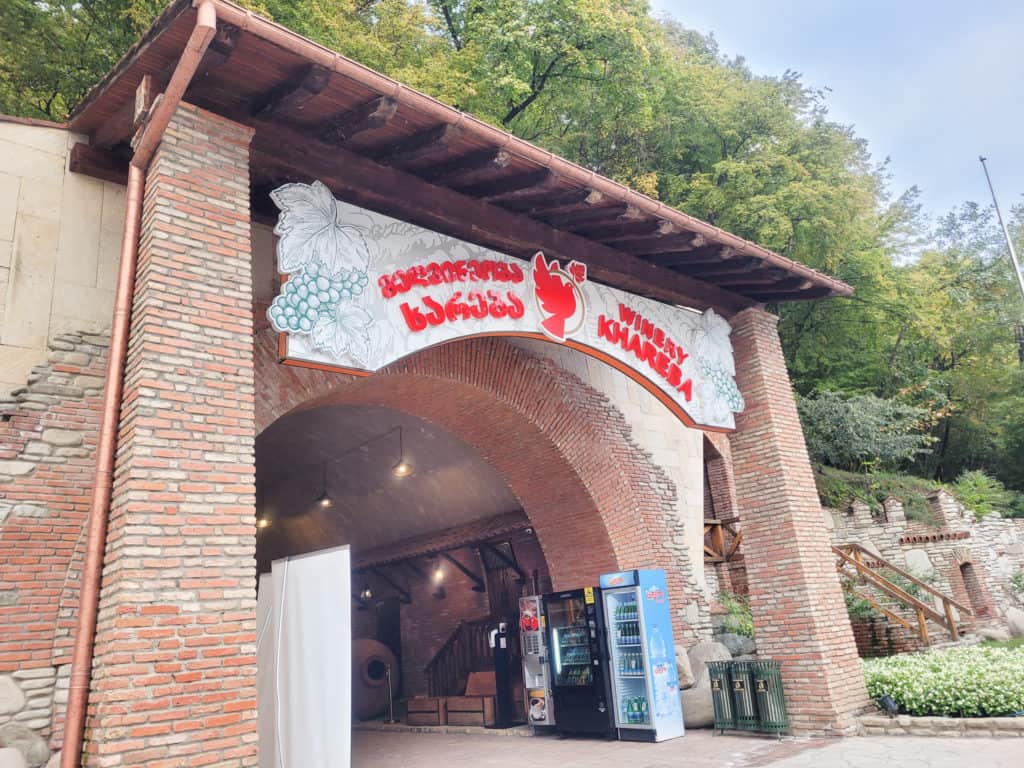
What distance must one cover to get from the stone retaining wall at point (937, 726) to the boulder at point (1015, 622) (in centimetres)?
1020

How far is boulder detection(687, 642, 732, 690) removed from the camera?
9.47 meters

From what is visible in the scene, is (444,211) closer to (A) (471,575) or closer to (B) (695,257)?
(B) (695,257)

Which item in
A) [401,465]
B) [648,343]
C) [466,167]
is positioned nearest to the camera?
[466,167]

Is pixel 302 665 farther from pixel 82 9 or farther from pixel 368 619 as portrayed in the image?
pixel 82 9

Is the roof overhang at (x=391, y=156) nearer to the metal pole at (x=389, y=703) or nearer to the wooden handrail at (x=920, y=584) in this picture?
the wooden handrail at (x=920, y=584)

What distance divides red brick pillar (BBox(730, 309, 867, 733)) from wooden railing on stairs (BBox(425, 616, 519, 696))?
5.55 m

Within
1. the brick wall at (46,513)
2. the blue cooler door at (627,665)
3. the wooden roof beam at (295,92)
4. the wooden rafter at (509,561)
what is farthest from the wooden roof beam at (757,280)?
the brick wall at (46,513)

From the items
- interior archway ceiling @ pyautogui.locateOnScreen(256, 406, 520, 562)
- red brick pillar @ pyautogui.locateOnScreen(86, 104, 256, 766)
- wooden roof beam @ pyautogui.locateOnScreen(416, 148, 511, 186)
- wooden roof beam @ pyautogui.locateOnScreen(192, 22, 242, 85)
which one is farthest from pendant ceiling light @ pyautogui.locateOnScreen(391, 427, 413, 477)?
wooden roof beam @ pyautogui.locateOnScreen(192, 22, 242, 85)

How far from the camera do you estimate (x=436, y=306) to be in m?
6.39

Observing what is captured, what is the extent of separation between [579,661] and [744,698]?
80.6 inches

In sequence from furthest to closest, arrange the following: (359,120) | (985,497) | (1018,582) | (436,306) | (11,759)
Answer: (985,497), (1018,582), (436,306), (359,120), (11,759)

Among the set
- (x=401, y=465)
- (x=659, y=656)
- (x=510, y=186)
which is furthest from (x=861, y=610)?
(x=510, y=186)

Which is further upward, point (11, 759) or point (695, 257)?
point (695, 257)

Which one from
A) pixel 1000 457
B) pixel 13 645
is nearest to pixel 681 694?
pixel 13 645
